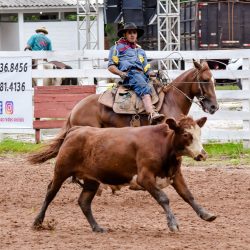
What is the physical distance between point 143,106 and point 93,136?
3.00m

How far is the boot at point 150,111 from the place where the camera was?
36.9ft

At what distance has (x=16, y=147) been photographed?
16.0 meters

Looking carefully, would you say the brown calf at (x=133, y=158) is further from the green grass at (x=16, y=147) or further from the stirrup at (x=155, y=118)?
the green grass at (x=16, y=147)

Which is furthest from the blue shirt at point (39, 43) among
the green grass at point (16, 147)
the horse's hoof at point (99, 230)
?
the horse's hoof at point (99, 230)

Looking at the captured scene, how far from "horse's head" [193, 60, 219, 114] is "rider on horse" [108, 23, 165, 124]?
67 cm

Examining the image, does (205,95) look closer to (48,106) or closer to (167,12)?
(48,106)

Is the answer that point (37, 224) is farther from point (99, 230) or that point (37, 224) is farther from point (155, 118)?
point (155, 118)

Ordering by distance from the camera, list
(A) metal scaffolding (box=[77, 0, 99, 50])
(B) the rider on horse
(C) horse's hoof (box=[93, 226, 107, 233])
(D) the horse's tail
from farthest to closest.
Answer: (A) metal scaffolding (box=[77, 0, 99, 50]) → (B) the rider on horse → (D) the horse's tail → (C) horse's hoof (box=[93, 226, 107, 233])

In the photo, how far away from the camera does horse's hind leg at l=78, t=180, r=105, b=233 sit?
8727 millimetres

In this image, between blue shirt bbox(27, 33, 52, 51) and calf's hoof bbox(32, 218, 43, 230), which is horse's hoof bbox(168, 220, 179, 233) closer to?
calf's hoof bbox(32, 218, 43, 230)

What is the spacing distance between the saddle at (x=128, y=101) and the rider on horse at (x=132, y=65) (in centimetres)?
9

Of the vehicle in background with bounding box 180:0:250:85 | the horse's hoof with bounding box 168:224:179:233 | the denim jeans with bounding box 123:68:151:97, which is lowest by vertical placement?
the horse's hoof with bounding box 168:224:179:233

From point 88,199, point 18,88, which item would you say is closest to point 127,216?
point 88,199

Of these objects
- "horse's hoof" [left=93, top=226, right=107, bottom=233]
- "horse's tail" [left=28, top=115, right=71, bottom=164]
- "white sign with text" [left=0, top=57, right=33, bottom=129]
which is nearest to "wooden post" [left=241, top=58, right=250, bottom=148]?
"white sign with text" [left=0, top=57, right=33, bottom=129]
